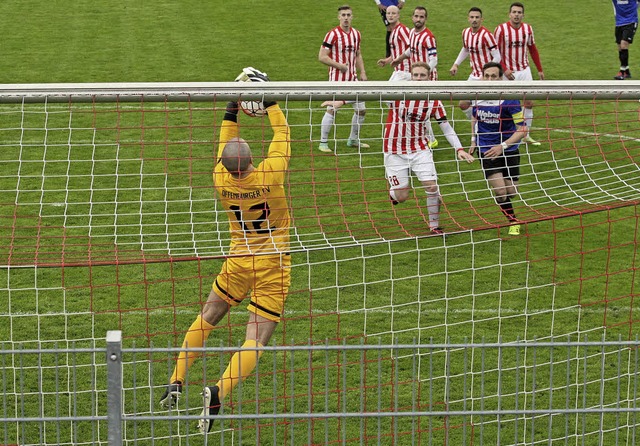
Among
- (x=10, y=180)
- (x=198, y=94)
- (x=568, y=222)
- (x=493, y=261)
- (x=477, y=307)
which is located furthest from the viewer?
(x=10, y=180)

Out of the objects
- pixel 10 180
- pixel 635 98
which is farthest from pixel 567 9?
pixel 635 98

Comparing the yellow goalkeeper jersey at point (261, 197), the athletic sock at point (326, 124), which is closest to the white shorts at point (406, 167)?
the athletic sock at point (326, 124)

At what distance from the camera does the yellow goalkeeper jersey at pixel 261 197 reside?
311 inches

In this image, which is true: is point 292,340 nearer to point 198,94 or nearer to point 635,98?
point 198,94

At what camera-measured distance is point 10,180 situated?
13320 mm

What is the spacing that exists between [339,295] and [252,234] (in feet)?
7.53

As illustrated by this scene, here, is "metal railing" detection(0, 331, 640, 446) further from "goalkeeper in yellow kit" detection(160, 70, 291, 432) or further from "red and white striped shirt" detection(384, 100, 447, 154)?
"red and white striped shirt" detection(384, 100, 447, 154)

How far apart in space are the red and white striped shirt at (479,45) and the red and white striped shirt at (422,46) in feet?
1.51

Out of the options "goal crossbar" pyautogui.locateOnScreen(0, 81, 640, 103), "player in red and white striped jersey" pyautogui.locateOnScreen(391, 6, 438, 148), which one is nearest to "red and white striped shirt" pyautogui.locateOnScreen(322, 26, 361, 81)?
"player in red and white striped jersey" pyautogui.locateOnScreen(391, 6, 438, 148)

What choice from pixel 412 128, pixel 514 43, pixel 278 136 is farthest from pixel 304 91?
pixel 514 43

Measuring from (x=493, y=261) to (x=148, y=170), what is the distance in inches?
173

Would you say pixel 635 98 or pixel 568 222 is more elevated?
pixel 635 98

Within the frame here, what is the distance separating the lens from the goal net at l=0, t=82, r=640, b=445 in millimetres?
7395

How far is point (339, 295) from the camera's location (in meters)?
10.3
